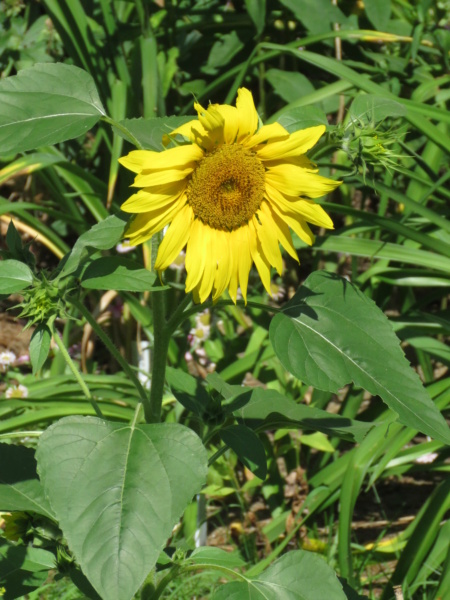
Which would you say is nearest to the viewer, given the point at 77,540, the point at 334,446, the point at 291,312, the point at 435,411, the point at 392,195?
the point at 77,540

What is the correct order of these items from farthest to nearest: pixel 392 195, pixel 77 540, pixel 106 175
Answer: pixel 106 175 < pixel 392 195 < pixel 77 540

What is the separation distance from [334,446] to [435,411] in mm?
1156

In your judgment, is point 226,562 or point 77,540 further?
point 226,562

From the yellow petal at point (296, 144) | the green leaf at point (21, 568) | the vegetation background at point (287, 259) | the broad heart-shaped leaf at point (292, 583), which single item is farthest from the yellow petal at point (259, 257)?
the vegetation background at point (287, 259)

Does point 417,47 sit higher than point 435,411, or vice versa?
point 417,47

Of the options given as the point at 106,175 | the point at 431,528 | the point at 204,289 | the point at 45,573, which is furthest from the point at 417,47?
the point at 45,573

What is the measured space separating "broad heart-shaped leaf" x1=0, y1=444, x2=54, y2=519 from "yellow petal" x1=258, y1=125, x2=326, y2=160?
23.1 inches

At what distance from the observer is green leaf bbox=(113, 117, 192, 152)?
104 centimetres

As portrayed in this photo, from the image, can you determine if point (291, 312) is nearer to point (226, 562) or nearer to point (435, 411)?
point (435, 411)

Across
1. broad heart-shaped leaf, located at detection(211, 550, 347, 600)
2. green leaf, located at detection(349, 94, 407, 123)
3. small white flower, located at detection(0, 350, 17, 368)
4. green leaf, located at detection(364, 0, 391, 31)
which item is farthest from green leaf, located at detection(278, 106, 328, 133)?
small white flower, located at detection(0, 350, 17, 368)

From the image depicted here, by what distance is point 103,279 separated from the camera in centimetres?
101

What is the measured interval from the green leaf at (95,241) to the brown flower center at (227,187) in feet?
0.35

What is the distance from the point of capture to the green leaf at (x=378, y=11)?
233 cm

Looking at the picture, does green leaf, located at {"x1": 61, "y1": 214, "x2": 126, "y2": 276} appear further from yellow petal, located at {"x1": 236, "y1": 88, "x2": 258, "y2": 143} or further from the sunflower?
yellow petal, located at {"x1": 236, "y1": 88, "x2": 258, "y2": 143}
